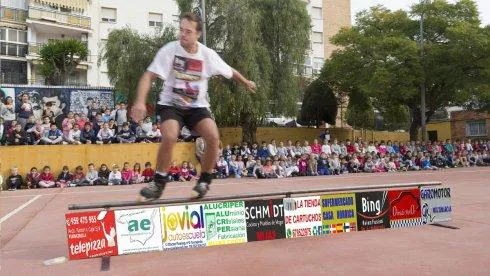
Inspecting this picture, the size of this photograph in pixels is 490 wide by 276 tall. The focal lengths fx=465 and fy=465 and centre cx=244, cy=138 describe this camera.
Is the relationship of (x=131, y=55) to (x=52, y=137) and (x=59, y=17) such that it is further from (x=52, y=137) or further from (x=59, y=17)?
(x=59, y=17)

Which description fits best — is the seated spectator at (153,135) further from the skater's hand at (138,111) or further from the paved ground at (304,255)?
the skater's hand at (138,111)

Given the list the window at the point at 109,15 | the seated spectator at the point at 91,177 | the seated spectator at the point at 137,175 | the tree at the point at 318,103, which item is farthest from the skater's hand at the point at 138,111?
the window at the point at 109,15

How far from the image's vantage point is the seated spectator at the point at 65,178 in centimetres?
1569

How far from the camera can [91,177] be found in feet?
52.3

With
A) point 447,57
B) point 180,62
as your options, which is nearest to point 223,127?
point 447,57

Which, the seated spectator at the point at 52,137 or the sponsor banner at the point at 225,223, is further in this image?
the seated spectator at the point at 52,137

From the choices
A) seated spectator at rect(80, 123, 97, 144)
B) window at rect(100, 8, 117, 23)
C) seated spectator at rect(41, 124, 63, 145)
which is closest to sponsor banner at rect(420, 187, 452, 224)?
seated spectator at rect(80, 123, 97, 144)

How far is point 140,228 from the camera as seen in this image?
5.36 m

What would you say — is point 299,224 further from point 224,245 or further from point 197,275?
point 197,275

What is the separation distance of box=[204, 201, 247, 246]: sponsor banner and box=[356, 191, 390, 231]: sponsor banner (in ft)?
5.69

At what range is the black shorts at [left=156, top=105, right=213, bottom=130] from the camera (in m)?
4.92

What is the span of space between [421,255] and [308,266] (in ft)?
4.40

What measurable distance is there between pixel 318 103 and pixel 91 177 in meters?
17.5

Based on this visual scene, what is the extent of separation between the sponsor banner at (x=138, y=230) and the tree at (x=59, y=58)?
106ft
